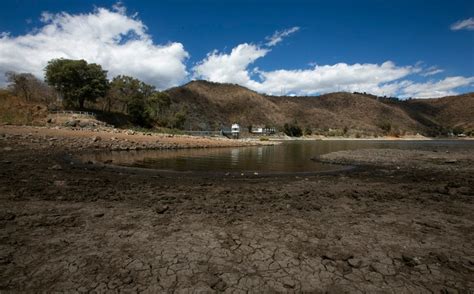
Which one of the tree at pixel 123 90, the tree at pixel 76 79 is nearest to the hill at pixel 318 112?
the tree at pixel 123 90

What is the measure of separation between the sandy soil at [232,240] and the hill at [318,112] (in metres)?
113

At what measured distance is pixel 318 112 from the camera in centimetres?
16038

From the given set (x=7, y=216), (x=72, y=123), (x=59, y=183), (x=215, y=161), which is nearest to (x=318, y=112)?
(x=72, y=123)

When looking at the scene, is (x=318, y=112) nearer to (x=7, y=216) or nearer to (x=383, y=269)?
(x=383, y=269)

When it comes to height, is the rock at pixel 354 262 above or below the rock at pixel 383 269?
above

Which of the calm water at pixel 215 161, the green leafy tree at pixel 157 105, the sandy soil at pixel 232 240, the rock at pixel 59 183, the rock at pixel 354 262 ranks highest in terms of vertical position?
the green leafy tree at pixel 157 105

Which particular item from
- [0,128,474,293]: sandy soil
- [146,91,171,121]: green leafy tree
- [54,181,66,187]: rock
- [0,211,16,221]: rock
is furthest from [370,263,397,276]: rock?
[146,91,171,121]: green leafy tree

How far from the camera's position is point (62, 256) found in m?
4.68

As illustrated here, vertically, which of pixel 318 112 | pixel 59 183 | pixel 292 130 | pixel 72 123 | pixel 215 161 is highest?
pixel 318 112

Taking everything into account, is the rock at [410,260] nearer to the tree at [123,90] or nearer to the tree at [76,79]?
the tree at [76,79]

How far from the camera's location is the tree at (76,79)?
54125 millimetres

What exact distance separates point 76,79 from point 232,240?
2462 inches

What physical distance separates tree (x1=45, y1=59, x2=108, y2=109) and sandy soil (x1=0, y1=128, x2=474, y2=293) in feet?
173

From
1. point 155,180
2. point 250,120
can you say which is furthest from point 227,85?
point 155,180
